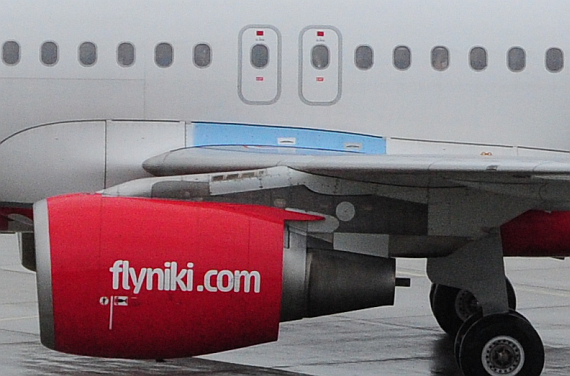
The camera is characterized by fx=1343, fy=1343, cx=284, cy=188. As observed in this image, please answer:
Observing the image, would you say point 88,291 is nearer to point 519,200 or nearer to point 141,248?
point 141,248

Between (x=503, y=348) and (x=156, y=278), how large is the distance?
2.80 meters

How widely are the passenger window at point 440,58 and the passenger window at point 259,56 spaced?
4.29 ft

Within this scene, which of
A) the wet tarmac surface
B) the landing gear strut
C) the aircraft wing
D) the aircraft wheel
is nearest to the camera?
the aircraft wing

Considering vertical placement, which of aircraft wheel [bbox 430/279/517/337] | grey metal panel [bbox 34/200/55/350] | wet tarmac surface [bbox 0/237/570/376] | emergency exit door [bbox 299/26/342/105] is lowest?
wet tarmac surface [bbox 0/237/570/376]

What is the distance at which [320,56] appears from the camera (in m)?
10.4

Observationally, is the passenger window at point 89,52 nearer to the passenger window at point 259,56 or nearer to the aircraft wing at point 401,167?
the aircraft wing at point 401,167

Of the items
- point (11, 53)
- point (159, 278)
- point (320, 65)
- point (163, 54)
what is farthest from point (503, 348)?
point (11, 53)

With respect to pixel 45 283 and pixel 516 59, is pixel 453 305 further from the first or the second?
pixel 45 283

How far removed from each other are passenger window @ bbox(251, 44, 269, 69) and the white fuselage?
0.16 ft

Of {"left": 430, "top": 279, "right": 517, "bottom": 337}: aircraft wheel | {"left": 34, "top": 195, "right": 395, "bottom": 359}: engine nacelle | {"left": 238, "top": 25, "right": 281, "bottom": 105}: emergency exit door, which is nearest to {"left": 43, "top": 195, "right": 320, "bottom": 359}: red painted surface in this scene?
{"left": 34, "top": 195, "right": 395, "bottom": 359}: engine nacelle

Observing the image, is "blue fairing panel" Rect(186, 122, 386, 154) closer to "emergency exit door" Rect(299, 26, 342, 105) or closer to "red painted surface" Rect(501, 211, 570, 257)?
"emergency exit door" Rect(299, 26, 342, 105)

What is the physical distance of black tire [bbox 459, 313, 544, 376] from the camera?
10.1 metres

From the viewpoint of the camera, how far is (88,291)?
8977 millimetres

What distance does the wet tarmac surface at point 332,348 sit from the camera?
35.8 ft
